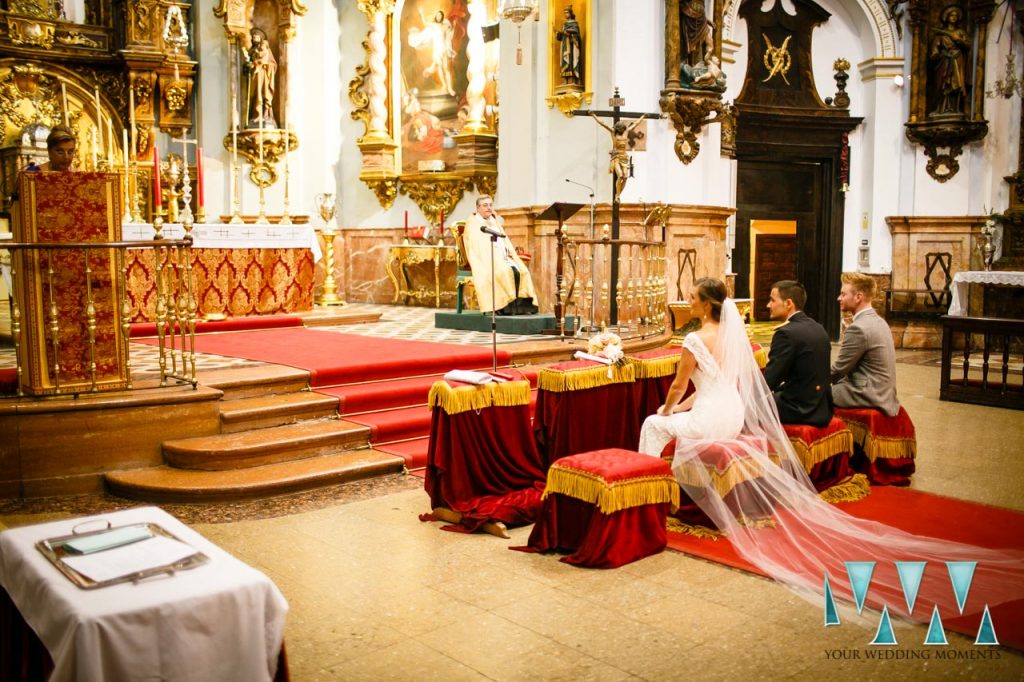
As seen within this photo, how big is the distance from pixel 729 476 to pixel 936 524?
129 cm

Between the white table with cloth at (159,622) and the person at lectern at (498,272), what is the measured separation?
7493 millimetres

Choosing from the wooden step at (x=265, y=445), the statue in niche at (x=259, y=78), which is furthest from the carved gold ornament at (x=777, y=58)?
the wooden step at (x=265, y=445)

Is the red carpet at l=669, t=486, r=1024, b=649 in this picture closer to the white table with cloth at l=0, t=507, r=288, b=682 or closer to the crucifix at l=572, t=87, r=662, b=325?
the white table with cloth at l=0, t=507, r=288, b=682

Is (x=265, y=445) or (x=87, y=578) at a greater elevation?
(x=87, y=578)

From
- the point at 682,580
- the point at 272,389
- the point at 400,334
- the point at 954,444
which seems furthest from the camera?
the point at 400,334

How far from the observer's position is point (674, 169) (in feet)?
36.2

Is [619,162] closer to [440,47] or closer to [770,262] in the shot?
[440,47]

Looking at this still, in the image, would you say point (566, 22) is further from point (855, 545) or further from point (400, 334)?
point (855, 545)

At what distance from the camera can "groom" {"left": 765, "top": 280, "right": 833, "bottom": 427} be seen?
17.8ft

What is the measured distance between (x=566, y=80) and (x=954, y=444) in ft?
20.0

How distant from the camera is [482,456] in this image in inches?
204

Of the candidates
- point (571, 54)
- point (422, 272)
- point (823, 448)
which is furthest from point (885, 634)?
point (422, 272)

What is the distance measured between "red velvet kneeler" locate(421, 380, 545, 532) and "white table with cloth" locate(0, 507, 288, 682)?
2501 millimetres

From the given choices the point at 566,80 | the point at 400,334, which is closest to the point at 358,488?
the point at 400,334
